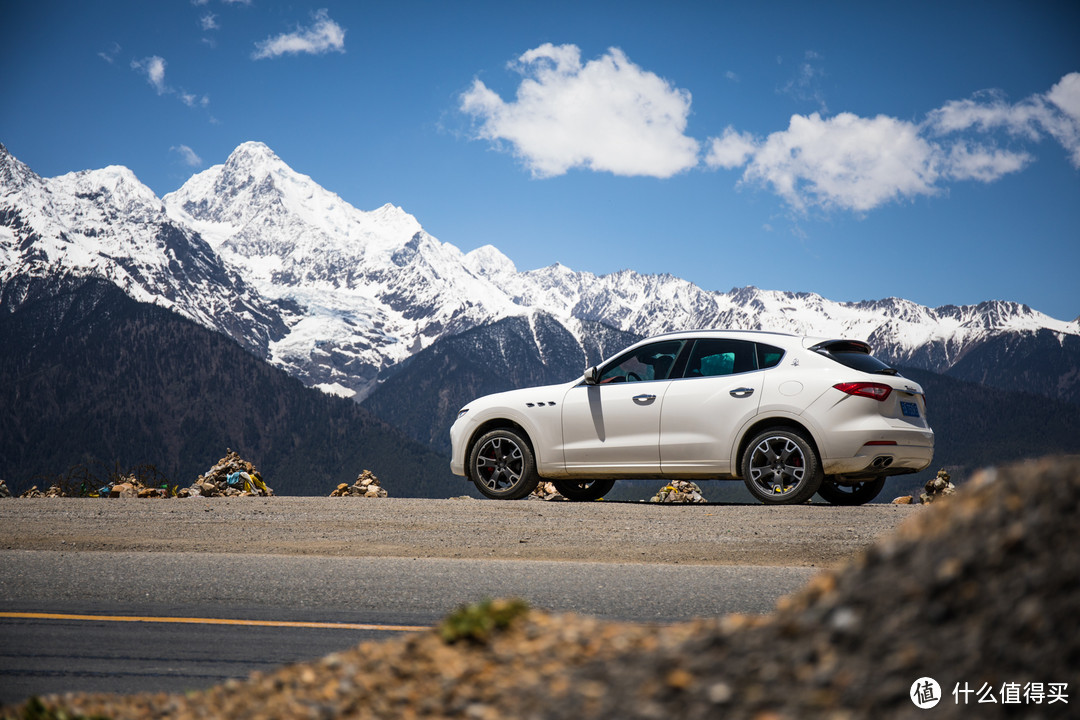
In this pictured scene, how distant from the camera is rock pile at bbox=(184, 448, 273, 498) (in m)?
15.2

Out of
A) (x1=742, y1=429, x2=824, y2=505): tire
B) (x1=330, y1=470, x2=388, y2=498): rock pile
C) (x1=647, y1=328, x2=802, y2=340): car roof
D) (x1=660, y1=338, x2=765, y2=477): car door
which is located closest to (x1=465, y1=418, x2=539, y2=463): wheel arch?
(x1=660, y1=338, x2=765, y2=477): car door

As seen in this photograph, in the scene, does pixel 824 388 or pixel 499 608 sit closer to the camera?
pixel 499 608

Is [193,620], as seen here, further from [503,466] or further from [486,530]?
[503,466]

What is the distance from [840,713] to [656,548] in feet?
19.7

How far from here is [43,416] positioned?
199m

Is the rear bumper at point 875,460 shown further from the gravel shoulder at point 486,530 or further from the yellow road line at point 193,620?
the yellow road line at point 193,620

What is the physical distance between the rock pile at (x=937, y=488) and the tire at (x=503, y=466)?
6157mm

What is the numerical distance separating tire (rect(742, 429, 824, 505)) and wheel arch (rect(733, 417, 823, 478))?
4 cm

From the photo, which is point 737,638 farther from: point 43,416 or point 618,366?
point 43,416

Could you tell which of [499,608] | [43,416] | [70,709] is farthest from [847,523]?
[43,416]

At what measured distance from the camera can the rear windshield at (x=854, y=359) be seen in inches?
346

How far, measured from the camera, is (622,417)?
31.2ft

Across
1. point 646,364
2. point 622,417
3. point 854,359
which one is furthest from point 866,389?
point 622,417

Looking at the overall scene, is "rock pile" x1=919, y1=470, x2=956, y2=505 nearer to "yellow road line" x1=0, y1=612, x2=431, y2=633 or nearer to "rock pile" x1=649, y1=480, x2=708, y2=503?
"rock pile" x1=649, y1=480, x2=708, y2=503
